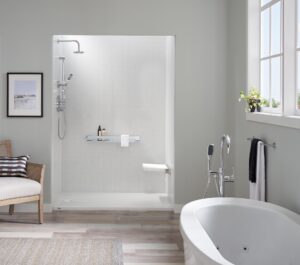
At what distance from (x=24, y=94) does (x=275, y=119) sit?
2941mm

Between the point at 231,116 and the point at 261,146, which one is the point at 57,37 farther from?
the point at 261,146

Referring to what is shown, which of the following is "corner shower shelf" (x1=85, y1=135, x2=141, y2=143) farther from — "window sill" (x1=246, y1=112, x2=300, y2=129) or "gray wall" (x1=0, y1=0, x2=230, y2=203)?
"window sill" (x1=246, y1=112, x2=300, y2=129)

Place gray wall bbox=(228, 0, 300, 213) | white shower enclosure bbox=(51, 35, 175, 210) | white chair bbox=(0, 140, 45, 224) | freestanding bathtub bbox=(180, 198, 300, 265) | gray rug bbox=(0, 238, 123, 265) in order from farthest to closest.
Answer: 1. white shower enclosure bbox=(51, 35, 175, 210)
2. white chair bbox=(0, 140, 45, 224)
3. gray rug bbox=(0, 238, 123, 265)
4. gray wall bbox=(228, 0, 300, 213)
5. freestanding bathtub bbox=(180, 198, 300, 265)

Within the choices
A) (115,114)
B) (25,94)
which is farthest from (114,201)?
(25,94)

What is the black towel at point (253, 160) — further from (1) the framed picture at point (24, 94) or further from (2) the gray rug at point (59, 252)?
→ (1) the framed picture at point (24, 94)

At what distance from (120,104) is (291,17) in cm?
338

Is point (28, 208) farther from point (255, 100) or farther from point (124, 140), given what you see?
point (255, 100)

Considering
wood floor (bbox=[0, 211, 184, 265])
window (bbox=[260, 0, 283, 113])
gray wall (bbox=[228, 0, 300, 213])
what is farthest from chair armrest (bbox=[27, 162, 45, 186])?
window (bbox=[260, 0, 283, 113])

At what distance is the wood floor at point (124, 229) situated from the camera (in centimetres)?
408

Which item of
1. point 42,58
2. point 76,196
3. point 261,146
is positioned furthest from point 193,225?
point 76,196

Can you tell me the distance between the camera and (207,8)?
562 cm

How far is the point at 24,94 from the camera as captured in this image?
5.57m

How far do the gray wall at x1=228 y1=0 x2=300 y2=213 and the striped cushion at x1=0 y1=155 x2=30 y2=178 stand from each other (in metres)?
2.27

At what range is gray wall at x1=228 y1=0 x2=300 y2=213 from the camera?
3.60 metres
